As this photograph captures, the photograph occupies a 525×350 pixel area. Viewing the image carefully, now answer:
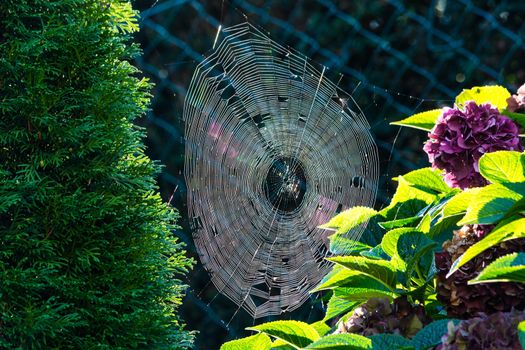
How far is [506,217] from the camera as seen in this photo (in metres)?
1.05

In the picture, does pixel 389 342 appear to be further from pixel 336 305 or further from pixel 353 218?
pixel 353 218

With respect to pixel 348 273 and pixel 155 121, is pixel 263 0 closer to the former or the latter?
pixel 155 121

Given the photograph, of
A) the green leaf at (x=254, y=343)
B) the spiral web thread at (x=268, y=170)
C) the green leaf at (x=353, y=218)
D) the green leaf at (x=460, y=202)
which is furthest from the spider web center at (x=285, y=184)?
the green leaf at (x=460, y=202)

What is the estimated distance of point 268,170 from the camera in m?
3.33

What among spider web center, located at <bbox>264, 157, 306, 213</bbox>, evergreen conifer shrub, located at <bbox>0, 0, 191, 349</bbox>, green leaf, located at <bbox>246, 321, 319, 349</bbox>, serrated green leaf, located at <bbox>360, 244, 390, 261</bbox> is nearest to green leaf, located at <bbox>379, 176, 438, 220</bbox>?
serrated green leaf, located at <bbox>360, 244, 390, 261</bbox>

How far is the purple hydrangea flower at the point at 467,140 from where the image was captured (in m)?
1.23

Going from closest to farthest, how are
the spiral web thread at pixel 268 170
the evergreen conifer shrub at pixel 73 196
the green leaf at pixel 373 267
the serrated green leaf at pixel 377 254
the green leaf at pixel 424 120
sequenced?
the green leaf at pixel 373 267 → the serrated green leaf at pixel 377 254 → the green leaf at pixel 424 120 → the evergreen conifer shrub at pixel 73 196 → the spiral web thread at pixel 268 170

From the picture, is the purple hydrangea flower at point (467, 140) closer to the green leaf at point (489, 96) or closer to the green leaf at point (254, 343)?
the green leaf at point (489, 96)

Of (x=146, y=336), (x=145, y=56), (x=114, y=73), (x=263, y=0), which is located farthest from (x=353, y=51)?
(x=146, y=336)

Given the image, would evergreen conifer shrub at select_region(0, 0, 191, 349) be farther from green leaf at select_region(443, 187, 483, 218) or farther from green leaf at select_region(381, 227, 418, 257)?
green leaf at select_region(443, 187, 483, 218)

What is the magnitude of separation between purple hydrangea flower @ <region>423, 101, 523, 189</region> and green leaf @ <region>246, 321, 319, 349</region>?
30cm

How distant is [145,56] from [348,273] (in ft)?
8.03

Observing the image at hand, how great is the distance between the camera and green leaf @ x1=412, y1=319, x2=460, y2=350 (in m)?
1.06

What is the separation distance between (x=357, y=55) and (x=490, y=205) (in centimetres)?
282
